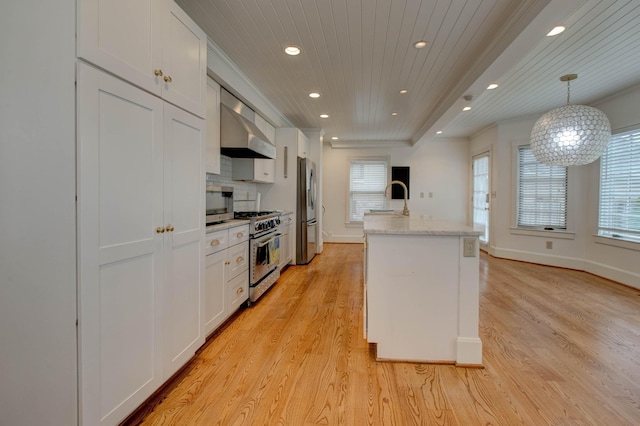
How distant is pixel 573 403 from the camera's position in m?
1.66

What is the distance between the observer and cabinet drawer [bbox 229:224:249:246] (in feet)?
8.79

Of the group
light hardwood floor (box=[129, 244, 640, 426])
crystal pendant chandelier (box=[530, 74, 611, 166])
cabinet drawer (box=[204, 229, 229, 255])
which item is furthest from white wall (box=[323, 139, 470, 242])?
cabinet drawer (box=[204, 229, 229, 255])

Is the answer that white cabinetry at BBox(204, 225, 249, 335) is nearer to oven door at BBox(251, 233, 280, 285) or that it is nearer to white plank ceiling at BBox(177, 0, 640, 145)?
oven door at BBox(251, 233, 280, 285)

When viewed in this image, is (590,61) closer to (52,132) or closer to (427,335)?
(427,335)

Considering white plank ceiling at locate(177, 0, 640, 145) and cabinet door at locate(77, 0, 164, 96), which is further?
white plank ceiling at locate(177, 0, 640, 145)

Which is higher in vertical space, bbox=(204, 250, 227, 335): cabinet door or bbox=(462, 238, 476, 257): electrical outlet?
bbox=(462, 238, 476, 257): electrical outlet

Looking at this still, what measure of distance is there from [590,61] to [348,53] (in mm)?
2584

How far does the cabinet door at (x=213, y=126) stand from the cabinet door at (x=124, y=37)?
1309 mm

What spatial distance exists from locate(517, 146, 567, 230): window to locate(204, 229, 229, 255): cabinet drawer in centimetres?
536

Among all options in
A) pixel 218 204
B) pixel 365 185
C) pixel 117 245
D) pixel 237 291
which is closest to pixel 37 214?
pixel 117 245

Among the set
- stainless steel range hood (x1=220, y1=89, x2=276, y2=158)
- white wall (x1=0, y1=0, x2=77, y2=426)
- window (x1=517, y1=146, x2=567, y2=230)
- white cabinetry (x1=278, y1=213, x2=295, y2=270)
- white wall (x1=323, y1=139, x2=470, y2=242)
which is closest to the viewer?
white wall (x1=0, y1=0, x2=77, y2=426)

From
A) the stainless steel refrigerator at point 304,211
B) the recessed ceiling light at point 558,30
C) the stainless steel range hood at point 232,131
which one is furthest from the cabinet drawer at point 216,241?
the recessed ceiling light at point 558,30

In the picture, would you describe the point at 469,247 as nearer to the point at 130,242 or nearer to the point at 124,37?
the point at 130,242

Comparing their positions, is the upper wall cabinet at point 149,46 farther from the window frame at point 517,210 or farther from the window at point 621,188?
the window frame at point 517,210
